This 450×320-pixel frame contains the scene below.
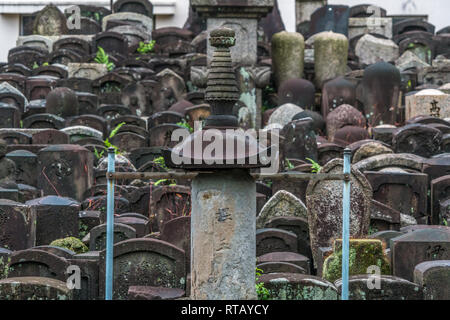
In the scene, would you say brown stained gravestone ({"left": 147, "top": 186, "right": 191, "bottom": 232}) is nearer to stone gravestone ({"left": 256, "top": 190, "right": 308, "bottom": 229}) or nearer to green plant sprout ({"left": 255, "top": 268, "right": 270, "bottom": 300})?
stone gravestone ({"left": 256, "top": 190, "right": 308, "bottom": 229})

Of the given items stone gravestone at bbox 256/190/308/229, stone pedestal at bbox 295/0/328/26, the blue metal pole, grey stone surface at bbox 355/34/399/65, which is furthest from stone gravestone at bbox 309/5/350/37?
the blue metal pole

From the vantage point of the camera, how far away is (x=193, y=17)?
1165 inches

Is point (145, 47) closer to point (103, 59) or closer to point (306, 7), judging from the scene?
point (103, 59)

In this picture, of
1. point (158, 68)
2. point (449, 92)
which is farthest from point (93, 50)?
point (449, 92)

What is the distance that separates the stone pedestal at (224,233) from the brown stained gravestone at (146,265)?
2.56 meters

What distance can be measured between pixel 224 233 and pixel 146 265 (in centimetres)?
280

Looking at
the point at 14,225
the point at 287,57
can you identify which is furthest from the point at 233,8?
the point at 14,225

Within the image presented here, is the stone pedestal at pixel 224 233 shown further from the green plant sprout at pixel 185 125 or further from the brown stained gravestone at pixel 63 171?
the green plant sprout at pixel 185 125

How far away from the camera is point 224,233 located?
6.07m

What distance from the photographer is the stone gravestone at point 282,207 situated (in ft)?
38.5

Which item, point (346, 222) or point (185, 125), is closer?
point (346, 222)

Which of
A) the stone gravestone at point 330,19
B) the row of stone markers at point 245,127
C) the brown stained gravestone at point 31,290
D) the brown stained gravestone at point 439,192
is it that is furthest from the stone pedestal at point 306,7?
the brown stained gravestone at point 31,290

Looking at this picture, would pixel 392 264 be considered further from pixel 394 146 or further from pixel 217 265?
pixel 394 146

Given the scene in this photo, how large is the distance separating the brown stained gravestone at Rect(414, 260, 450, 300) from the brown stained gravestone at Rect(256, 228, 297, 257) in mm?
2638
